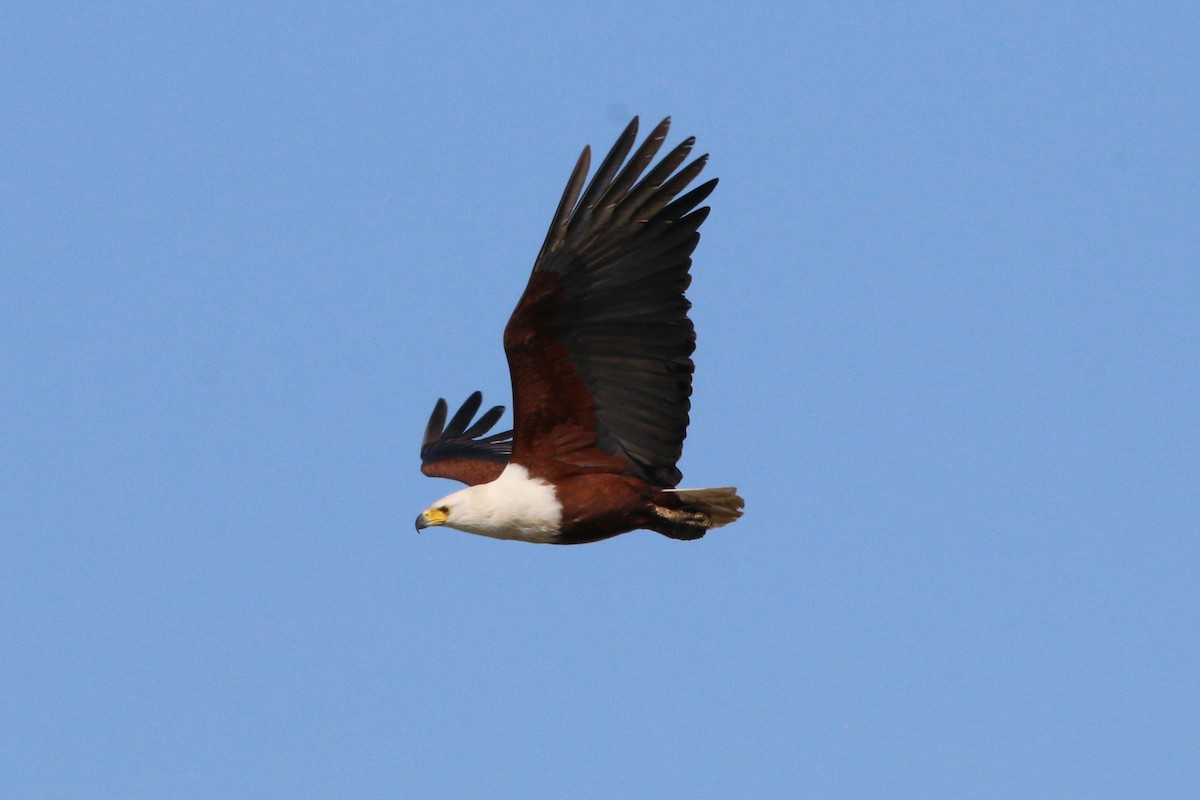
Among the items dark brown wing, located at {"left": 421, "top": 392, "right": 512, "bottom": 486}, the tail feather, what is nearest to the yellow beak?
the tail feather

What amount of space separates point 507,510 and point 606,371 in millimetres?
1350

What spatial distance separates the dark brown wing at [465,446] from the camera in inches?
606

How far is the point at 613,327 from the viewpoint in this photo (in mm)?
11766

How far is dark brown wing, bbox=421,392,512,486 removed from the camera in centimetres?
1538

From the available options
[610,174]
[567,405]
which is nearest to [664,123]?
[610,174]

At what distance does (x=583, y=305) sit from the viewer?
11648mm

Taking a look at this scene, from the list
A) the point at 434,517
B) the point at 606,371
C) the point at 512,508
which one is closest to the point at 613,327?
the point at 606,371

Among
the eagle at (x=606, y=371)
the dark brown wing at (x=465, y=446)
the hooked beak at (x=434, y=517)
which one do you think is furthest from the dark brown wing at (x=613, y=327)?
the dark brown wing at (x=465, y=446)

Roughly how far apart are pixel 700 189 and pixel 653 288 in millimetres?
809

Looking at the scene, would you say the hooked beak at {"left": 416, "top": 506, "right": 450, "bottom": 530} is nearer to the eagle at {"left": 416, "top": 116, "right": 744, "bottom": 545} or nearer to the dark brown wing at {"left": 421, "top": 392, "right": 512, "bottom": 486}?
the eagle at {"left": 416, "top": 116, "right": 744, "bottom": 545}

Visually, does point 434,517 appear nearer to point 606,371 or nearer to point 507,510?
point 507,510

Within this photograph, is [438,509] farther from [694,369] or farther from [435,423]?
[435,423]

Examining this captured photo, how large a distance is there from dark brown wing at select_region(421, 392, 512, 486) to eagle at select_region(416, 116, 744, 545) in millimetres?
2904

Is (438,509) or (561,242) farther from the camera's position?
(438,509)
